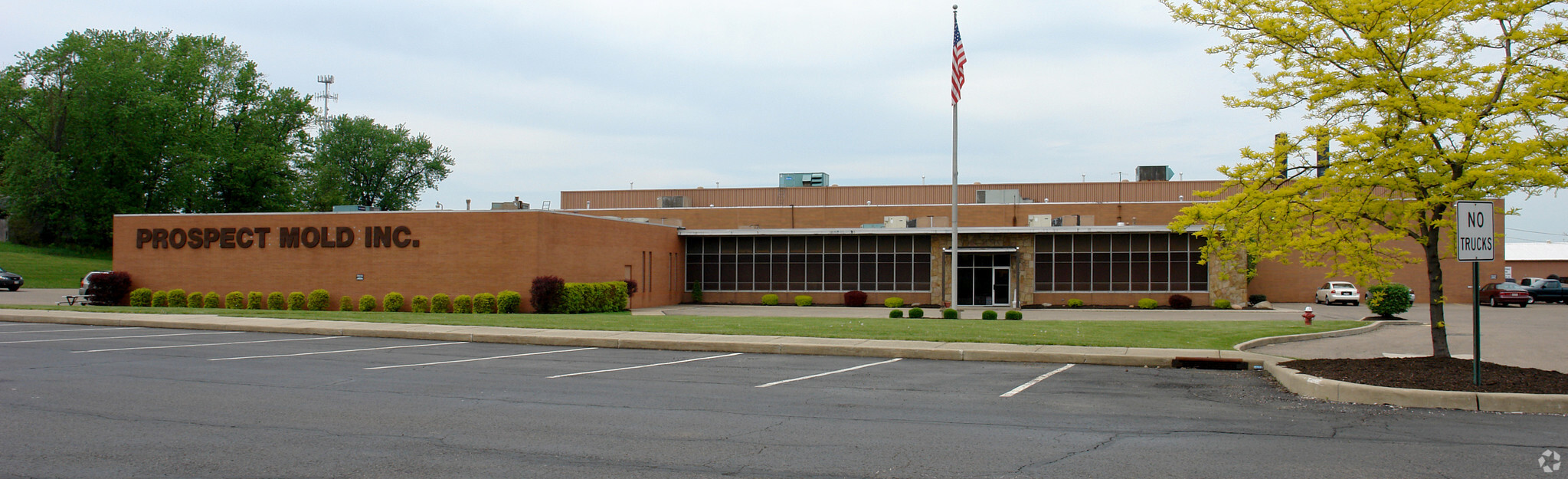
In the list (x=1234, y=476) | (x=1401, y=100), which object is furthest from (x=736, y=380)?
(x=1401, y=100)

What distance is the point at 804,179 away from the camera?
58594mm

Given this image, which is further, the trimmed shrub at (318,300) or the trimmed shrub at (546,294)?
the trimmed shrub at (318,300)

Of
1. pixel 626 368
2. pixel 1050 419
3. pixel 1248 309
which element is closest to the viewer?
pixel 1050 419

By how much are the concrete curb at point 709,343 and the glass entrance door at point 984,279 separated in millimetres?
26735

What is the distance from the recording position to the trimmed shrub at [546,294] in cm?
3069

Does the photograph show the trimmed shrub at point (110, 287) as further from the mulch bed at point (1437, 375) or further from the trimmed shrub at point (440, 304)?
the mulch bed at point (1437, 375)

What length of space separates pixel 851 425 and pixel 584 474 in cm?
302

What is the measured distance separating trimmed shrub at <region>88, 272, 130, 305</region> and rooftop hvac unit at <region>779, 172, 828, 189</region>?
34.6 metres

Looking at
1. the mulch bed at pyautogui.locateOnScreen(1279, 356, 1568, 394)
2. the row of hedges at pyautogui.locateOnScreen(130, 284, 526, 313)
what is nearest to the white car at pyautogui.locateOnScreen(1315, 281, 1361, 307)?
the mulch bed at pyautogui.locateOnScreen(1279, 356, 1568, 394)

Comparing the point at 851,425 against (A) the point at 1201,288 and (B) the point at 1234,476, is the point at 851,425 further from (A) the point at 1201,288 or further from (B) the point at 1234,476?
(A) the point at 1201,288

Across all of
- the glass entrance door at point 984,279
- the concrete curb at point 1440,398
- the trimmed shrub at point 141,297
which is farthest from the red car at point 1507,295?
the trimmed shrub at point 141,297

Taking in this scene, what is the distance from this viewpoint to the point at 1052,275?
1671 inches

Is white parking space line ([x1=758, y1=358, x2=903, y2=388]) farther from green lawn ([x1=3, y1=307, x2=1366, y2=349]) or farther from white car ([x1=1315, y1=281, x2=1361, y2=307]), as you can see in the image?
white car ([x1=1315, y1=281, x2=1361, y2=307])

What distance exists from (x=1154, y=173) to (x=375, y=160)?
6059 centimetres
